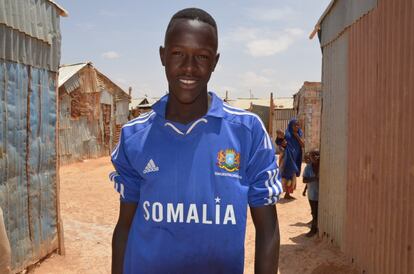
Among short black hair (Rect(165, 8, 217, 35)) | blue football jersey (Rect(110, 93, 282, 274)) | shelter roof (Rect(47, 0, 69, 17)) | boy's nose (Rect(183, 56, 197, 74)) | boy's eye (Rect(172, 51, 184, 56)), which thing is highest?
shelter roof (Rect(47, 0, 69, 17))

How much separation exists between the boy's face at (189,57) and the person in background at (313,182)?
5902 mm

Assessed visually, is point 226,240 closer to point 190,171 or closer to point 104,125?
point 190,171

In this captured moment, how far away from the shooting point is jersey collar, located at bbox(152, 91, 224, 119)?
1.66 m

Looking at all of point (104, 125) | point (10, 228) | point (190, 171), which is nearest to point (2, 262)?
point (190, 171)

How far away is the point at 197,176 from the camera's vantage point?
5.21ft

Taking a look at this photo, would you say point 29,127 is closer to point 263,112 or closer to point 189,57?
point 189,57

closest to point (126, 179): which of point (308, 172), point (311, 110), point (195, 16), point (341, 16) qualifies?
point (195, 16)

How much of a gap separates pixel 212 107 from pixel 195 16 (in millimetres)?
383

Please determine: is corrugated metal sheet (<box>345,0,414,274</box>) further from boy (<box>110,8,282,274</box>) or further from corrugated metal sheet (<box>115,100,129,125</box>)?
corrugated metal sheet (<box>115,100,129,125</box>)

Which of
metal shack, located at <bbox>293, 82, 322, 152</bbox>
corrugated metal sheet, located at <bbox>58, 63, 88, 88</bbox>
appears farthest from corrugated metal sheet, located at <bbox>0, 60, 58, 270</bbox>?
metal shack, located at <bbox>293, 82, 322, 152</bbox>

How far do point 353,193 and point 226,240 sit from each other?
3.99 metres

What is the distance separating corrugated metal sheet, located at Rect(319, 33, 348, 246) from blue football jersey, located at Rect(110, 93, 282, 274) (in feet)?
13.9

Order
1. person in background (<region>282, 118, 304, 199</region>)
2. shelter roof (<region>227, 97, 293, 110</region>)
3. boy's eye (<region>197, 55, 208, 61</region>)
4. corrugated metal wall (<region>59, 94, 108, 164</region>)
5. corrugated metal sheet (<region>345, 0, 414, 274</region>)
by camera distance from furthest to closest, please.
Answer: shelter roof (<region>227, 97, 293, 110</region>) < corrugated metal wall (<region>59, 94, 108, 164</region>) < person in background (<region>282, 118, 304, 199</region>) < corrugated metal sheet (<region>345, 0, 414, 274</region>) < boy's eye (<region>197, 55, 208, 61</region>)

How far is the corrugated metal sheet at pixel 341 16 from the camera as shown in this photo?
491 cm
